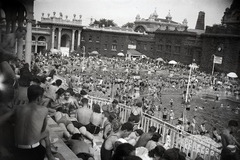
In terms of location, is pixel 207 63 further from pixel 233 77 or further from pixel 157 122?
pixel 157 122

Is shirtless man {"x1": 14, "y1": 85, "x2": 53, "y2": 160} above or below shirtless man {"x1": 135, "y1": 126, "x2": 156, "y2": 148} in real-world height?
above

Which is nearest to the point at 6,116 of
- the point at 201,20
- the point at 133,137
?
the point at 133,137

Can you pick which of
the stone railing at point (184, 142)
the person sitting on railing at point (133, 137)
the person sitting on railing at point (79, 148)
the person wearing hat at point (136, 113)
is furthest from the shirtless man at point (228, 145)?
the person wearing hat at point (136, 113)

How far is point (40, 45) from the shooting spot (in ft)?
147

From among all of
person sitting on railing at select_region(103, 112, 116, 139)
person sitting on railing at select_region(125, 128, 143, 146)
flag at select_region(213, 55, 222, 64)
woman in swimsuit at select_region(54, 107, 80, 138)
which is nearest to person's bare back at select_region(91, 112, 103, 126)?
person sitting on railing at select_region(103, 112, 116, 139)

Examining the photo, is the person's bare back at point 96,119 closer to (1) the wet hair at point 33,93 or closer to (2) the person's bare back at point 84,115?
(2) the person's bare back at point 84,115

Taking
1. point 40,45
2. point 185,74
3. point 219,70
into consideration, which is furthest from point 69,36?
point 219,70

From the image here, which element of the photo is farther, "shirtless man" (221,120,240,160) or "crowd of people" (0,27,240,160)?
"shirtless man" (221,120,240,160)

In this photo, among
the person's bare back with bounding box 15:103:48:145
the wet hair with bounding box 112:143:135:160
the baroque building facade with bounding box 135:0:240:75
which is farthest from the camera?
the baroque building facade with bounding box 135:0:240:75

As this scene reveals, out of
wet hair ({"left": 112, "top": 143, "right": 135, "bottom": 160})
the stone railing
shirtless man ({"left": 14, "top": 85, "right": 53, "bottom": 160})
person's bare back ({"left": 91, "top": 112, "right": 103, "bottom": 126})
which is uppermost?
shirtless man ({"left": 14, "top": 85, "right": 53, "bottom": 160})

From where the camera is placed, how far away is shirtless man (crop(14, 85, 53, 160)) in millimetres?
2992

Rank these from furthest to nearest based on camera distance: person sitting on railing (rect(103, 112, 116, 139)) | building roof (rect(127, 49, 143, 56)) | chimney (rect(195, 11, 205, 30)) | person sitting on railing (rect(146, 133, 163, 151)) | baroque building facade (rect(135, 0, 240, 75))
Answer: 1. chimney (rect(195, 11, 205, 30))
2. building roof (rect(127, 49, 143, 56))
3. baroque building facade (rect(135, 0, 240, 75))
4. person sitting on railing (rect(103, 112, 116, 139))
5. person sitting on railing (rect(146, 133, 163, 151))

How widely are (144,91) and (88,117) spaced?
795 inches

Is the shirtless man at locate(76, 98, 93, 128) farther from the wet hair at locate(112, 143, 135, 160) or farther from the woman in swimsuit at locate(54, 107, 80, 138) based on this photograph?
the wet hair at locate(112, 143, 135, 160)
